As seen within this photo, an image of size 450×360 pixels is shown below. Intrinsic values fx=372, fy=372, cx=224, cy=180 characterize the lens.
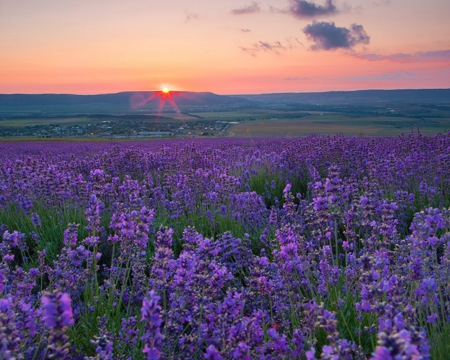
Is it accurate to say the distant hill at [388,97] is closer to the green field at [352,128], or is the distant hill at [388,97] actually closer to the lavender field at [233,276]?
the green field at [352,128]

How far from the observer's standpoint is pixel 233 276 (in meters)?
3.10

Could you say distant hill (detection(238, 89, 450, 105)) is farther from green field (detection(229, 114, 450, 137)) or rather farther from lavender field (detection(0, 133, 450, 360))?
lavender field (detection(0, 133, 450, 360))

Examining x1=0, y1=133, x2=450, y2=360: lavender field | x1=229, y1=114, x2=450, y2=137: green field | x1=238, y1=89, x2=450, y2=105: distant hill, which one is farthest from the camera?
x1=238, y1=89, x2=450, y2=105: distant hill

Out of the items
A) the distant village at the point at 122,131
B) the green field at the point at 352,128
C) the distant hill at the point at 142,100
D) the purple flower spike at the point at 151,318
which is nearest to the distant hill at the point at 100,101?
the distant hill at the point at 142,100

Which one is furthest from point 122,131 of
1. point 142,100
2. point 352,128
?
point 142,100

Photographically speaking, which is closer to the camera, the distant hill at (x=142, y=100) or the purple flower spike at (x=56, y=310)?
the purple flower spike at (x=56, y=310)

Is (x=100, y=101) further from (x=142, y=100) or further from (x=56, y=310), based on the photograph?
(x=56, y=310)

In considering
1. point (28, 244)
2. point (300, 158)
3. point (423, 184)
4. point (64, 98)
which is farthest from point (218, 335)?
point (64, 98)

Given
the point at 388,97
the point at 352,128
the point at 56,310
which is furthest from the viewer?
the point at 388,97

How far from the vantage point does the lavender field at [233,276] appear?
1506 millimetres

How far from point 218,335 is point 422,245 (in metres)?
1.34

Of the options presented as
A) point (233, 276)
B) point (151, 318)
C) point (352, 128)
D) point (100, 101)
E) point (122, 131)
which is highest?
point (100, 101)

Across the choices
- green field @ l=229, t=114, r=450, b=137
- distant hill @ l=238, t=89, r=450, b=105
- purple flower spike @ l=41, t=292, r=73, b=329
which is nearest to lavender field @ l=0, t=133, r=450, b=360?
purple flower spike @ l=41, t=292, r=73, b=329

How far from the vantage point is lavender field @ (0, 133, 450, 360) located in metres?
1.51
